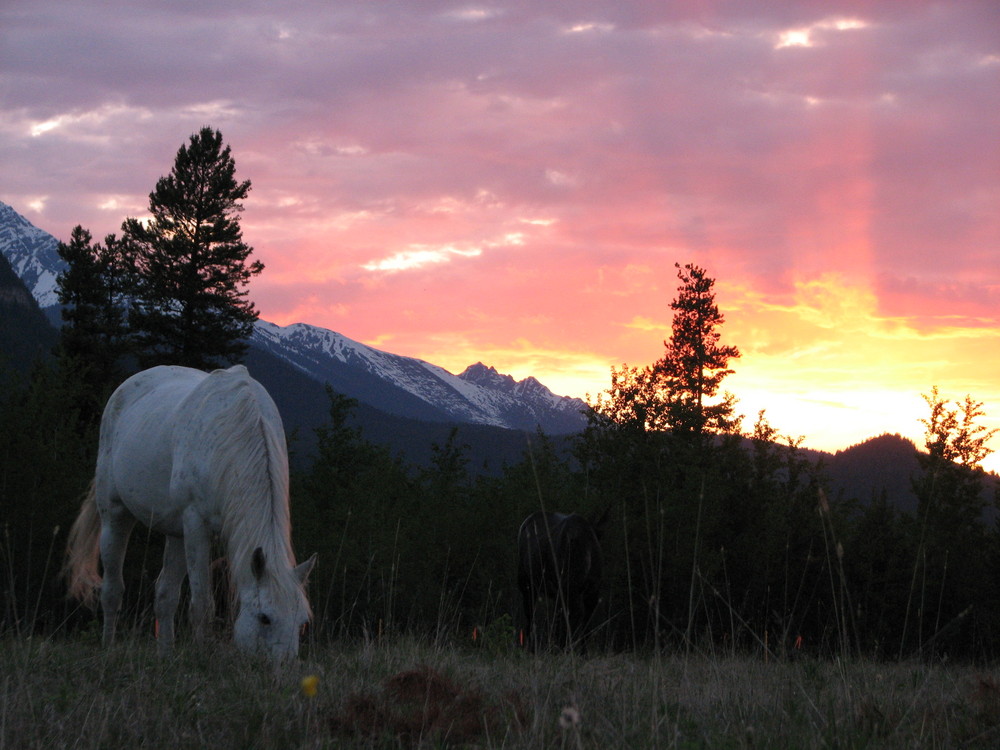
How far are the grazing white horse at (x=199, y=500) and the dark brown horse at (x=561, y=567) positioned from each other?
4.20 metres

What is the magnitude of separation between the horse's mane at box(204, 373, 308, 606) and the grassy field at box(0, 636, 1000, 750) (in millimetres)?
572

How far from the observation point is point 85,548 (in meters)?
7.26

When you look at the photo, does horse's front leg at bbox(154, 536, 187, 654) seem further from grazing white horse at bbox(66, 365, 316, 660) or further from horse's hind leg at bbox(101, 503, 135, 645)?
horse's hind leg at bbox(101, 503, 135, 645)

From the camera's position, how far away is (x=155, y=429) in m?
6.33

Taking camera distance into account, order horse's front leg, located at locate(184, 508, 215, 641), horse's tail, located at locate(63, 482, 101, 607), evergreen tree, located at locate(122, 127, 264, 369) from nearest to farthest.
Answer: horse's front leg, located at locate(184, 508, 215, 641)
horse's tail, located at locate(63, 482, 101, 607)
evergreen tree, located at locate(122, 127, 264, 369)

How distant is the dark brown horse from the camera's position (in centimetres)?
902

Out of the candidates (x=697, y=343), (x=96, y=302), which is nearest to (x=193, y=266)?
(x=96, y=302)

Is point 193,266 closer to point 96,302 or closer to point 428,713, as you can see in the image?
point 96,302

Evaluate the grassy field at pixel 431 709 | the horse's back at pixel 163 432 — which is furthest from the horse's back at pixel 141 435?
the grassy field at pixel 431 709

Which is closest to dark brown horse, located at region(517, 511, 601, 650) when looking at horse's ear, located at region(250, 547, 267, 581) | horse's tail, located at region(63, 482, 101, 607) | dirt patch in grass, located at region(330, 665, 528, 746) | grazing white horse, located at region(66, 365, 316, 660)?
grazing white horse, located at region(66, 365, 316, 660)

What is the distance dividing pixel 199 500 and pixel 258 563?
44.8 inches

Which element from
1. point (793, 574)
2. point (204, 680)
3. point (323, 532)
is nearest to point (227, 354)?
point (323, 532)

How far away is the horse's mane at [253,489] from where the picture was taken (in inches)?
188

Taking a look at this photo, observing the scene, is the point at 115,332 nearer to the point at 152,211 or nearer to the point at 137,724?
the point at 152,211
